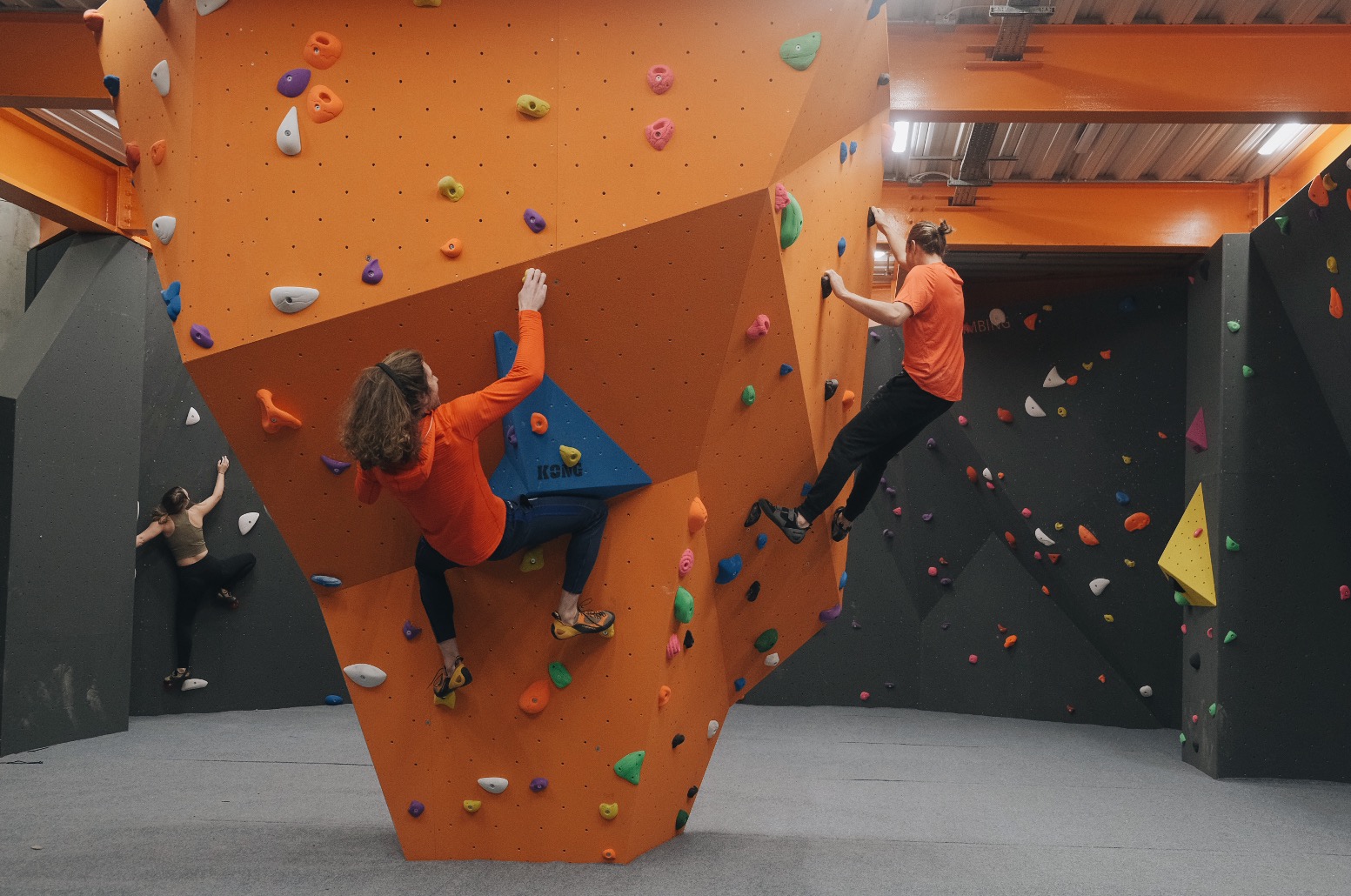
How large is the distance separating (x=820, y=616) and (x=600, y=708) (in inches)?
45.0

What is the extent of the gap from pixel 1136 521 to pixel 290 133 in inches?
249

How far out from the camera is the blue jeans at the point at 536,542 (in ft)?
11.6

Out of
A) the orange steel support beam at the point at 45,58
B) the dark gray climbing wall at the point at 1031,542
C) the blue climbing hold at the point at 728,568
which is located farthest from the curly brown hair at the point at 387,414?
the dark gray climbing wall at the point at 1031,542

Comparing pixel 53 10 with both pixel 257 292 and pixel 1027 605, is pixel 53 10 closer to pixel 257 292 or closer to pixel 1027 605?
pixel 257 292

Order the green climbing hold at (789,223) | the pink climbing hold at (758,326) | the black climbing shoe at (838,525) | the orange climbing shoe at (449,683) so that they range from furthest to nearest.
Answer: the black climbing shoe at (838,525) → the orange climbing shoe at (449,683) → the pink climbing hold at (758,326) → the green climbing hold at (789,223)

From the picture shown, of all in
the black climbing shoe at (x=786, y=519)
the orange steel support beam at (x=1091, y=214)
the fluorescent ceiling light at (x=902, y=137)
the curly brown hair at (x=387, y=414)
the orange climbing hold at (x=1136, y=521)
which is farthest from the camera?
the orange climbing hold at (x=1136, y=521)

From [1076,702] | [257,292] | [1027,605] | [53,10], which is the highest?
[53,10]

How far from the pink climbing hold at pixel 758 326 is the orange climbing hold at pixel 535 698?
55.7 inches

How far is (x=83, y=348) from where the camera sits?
6516mm

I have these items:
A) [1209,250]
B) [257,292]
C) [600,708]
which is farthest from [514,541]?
[1209,250]

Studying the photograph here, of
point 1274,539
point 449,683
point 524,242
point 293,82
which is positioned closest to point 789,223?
point 524,242

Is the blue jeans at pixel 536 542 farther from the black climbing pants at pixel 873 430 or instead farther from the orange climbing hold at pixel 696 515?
the black climbing pants at pixel 873 430

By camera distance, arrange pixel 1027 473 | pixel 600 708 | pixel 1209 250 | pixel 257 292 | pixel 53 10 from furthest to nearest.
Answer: pixel 1027 473 < pixel 1209 250 < pixel 53 10 < pixel 600 708 < pixel 257 292

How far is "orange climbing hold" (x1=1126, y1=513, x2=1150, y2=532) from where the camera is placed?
7.61 m
